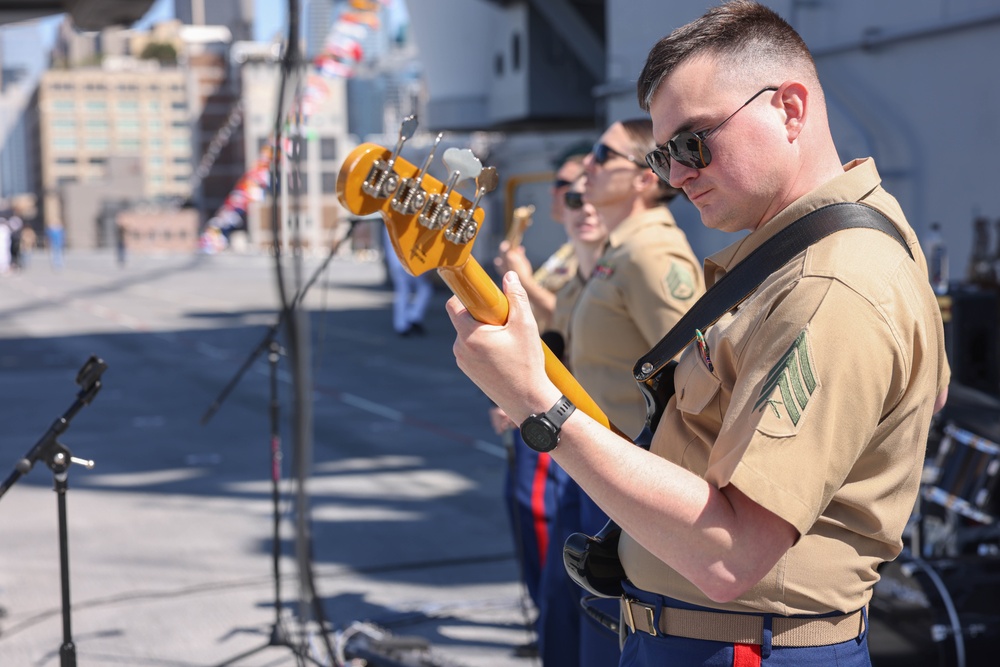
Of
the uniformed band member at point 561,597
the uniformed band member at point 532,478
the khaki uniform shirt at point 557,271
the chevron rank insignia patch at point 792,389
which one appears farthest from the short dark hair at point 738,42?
the khaki uniform shirt at point 557,271

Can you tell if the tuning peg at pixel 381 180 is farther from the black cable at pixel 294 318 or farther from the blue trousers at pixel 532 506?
the blue trousers at pixel 532 506

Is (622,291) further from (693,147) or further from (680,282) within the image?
(693,147)

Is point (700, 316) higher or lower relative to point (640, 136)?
lower

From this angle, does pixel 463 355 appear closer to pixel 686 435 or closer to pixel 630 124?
pixel 686 435

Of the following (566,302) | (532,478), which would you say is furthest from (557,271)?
(532,478)

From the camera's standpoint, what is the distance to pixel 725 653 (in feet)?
5.79

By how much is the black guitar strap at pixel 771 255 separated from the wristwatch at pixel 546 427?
0.30m

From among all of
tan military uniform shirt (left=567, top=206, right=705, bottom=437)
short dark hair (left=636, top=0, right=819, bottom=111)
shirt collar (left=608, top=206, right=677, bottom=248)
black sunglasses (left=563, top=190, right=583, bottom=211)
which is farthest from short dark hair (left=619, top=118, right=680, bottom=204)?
short dark hair (left=636, top=0, right=819, bottom=111)

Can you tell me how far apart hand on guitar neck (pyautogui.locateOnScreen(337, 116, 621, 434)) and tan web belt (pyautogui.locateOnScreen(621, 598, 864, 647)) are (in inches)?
24.3

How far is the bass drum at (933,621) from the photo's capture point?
11.1 feet

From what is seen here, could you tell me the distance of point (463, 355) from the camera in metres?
1.61

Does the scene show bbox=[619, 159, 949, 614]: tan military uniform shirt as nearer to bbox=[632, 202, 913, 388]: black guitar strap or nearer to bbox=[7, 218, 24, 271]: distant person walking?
bbox=[632, 202, 913, 388]: black guitar strap

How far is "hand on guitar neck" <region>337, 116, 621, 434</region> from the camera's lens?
157cm

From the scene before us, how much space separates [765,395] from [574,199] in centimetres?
266
